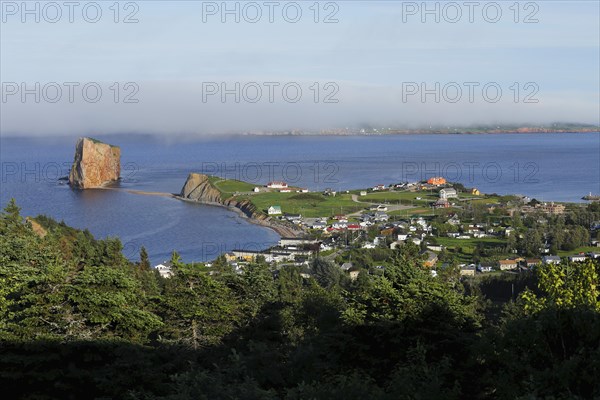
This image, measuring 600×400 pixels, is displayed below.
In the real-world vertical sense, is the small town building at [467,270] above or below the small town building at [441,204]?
below

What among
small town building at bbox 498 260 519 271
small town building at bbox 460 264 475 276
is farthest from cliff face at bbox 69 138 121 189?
small town building at bbox 498 260 519 271

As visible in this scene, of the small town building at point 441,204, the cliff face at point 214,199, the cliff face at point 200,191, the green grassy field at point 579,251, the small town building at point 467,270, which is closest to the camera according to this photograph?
the small town building at point 467,270

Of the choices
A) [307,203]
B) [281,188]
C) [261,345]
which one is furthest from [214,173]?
[261,345]

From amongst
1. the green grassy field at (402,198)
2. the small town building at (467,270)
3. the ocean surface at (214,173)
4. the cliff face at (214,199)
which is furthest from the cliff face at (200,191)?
the small town building at (467,270)

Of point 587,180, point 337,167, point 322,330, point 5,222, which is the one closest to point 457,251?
→ point 5,222

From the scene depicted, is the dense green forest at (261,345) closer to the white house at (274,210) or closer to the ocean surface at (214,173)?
the ocean surface at (214,173)
